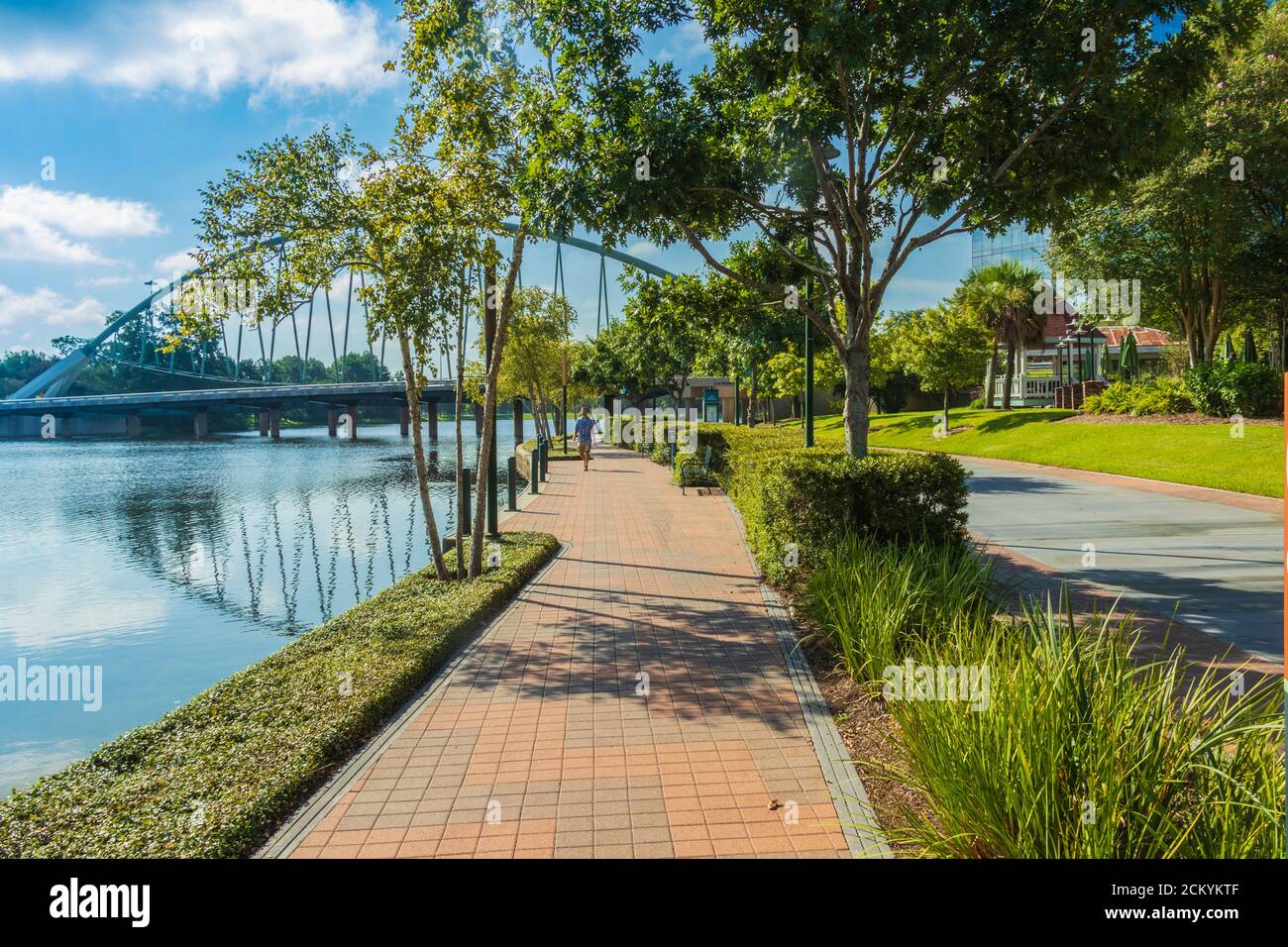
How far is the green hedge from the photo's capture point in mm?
3839

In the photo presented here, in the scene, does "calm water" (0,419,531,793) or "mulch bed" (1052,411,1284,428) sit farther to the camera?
"mulch bed" (1052,411,1284,428)

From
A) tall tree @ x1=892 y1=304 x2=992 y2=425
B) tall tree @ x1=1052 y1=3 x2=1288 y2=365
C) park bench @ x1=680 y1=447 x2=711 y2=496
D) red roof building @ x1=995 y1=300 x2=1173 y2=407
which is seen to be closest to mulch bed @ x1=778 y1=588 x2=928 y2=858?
park bench @ x1=680 y1=447 x2=711 y2=496

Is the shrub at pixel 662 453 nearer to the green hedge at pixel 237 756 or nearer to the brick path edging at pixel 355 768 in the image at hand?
the green hedge at pixel 237 756

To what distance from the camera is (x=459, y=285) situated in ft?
30.3

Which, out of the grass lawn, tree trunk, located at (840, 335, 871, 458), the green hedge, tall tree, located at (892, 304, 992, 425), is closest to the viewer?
the green hedge

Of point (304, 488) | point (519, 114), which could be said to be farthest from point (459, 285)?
point (304, 488)

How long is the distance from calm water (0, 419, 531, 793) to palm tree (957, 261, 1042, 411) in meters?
26.5

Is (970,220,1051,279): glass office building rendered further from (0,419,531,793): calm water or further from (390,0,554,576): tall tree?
(390,0,554,576): tall tree

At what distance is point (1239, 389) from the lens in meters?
22.5

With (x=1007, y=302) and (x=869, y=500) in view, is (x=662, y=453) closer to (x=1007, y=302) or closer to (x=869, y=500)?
(x=1007, y=302)

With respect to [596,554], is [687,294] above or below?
above

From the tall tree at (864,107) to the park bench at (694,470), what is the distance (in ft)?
35.5

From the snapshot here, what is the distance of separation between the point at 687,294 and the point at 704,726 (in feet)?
24.5
